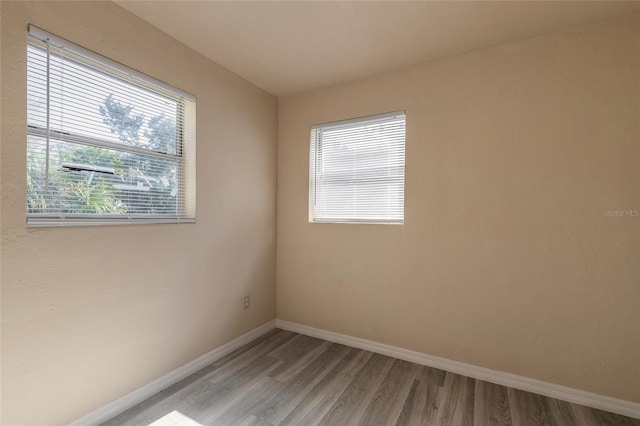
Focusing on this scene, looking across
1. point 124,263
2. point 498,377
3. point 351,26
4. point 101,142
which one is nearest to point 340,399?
point 498,377

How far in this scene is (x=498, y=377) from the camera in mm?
2268

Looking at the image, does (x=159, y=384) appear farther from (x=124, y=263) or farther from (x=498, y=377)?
(x=498, y=377)

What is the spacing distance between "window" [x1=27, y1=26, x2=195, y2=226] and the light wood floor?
1.28m

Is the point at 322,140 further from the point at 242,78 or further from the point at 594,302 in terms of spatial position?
the point at 594,302

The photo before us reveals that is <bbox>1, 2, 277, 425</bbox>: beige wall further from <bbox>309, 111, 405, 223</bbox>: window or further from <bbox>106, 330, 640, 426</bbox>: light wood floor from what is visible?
<bbox>309, 111, 405, 223</bbox>: window

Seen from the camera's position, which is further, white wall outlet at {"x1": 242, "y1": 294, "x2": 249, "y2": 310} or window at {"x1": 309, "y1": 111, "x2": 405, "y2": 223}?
white wall outlet at {"x1": 242, "y1": 294, "x2": 249, "y2": 310}

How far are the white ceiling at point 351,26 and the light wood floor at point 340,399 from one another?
8.70 feet

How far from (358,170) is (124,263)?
2.10 metres

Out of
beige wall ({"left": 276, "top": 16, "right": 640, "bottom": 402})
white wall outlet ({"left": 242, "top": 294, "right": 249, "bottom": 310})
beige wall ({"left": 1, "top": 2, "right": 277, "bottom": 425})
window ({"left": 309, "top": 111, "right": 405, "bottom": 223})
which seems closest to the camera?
beige wall ({"left": 1, "top": 2, "right": 277, "bottom": 425})

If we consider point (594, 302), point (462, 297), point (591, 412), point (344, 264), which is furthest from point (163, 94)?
point (591, 412)

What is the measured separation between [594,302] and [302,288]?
243cm

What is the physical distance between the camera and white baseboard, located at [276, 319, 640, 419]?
1.96 meters

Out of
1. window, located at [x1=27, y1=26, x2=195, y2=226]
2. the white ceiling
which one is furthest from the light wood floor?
the white ceiling

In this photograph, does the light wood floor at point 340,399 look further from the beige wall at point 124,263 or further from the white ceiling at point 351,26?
the white ceiling at point 351,26
